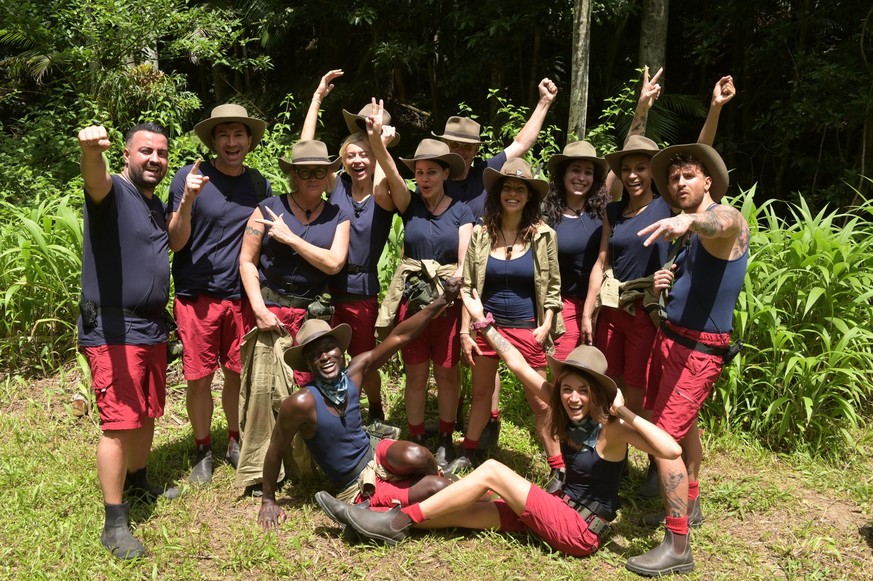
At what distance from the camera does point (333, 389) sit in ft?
12.3

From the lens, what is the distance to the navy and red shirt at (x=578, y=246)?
4.36 meters

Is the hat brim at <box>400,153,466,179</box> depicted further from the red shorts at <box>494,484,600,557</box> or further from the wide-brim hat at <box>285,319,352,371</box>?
the red shorts at <box>494,484,600,557</box>

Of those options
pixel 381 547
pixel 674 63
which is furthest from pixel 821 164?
pixel 381 547

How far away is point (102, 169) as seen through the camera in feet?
10.8

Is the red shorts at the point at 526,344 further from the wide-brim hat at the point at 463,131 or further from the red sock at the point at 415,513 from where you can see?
the wide-brim hat at the point at 463,131

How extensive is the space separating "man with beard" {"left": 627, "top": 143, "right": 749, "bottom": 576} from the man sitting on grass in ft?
3.68

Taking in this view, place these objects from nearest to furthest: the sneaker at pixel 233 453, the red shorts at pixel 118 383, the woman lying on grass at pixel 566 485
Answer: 1. the woman lying on grass at pixel 566 485
2. the red shorts at pixel 118 383
3. the sneaker at pixel 233 453

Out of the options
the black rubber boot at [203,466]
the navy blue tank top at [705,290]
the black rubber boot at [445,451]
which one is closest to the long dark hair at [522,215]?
the navy blue tank top at [705,290]

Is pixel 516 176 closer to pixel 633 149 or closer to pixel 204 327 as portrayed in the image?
pixel 633 149

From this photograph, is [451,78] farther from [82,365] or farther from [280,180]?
[82,365]

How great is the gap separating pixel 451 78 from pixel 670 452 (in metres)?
8.56

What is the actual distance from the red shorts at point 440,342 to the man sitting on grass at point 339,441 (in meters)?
0.44

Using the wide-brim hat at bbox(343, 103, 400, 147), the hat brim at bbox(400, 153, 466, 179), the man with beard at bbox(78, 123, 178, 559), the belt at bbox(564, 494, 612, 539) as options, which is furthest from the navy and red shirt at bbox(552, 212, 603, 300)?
the man with beard at bbox(78, 123, 178, 559)

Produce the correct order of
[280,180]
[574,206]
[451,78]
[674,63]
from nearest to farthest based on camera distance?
[574,206], [280,180], [451,78], [674,63]
